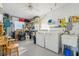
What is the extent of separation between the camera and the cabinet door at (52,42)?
413 centimetres

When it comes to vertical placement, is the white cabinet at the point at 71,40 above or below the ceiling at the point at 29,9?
below

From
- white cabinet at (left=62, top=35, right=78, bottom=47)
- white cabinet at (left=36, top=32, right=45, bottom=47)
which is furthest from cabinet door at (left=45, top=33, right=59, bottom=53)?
white cabinet at (left=36, top=32, right=45, bottom=47)

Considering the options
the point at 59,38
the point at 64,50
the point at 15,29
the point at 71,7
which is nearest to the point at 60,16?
the point at 71,7

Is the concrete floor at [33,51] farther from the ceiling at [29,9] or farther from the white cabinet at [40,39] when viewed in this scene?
the ceiling at [29,9]

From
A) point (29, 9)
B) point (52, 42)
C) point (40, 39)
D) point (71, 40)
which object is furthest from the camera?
point (40, 39)

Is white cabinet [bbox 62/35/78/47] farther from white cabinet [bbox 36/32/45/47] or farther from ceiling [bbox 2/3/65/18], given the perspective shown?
white cabinet [bbox 36/32/45/47]

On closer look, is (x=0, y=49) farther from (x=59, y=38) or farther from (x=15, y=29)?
(x=59, y=38)

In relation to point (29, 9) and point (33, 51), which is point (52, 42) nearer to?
point (33, 51)

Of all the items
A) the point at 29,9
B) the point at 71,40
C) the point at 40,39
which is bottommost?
the point at 40,39

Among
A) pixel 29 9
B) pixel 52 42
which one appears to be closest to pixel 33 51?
pixel 52 42

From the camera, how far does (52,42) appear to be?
4.38 metres

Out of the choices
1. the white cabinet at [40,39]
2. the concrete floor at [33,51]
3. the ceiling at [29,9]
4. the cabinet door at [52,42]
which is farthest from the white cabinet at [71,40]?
the white cabinet at [40,39]

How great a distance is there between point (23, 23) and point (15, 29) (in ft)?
1.46

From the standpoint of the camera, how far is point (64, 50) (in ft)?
12.9
